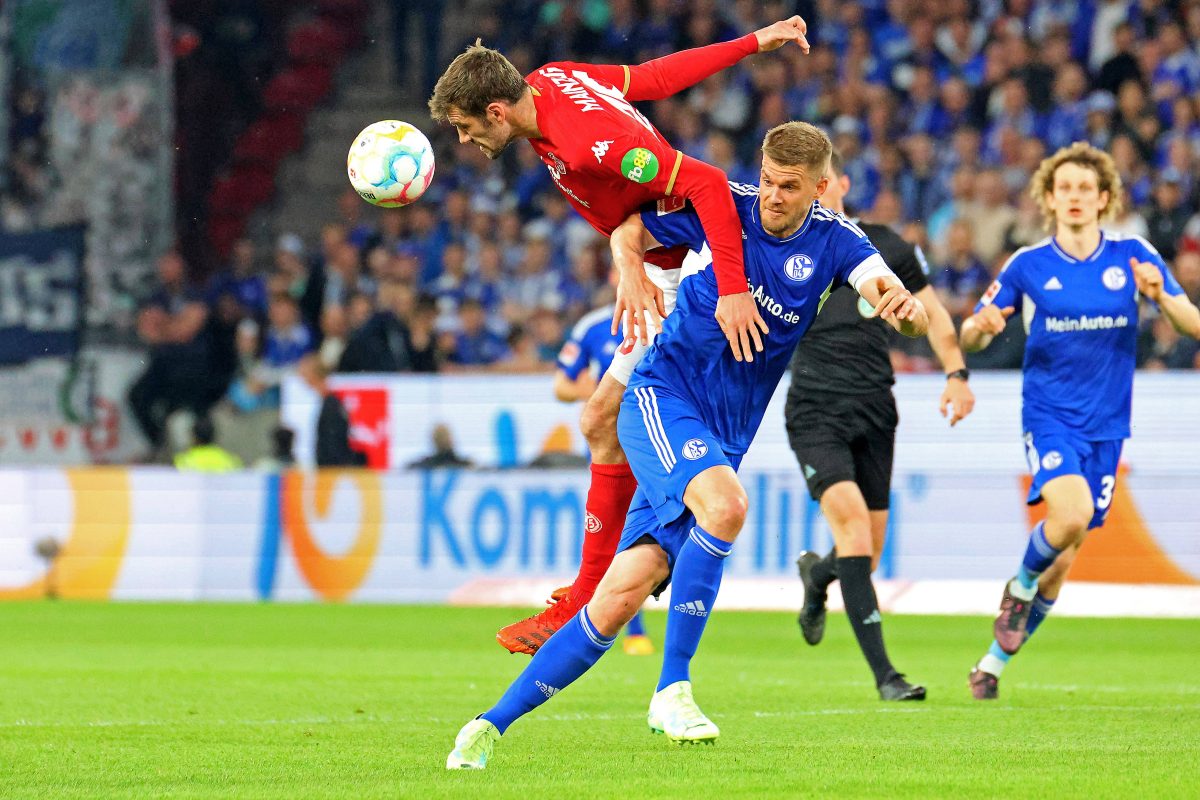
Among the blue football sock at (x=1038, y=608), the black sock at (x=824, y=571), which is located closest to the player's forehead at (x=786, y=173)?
the black sock at (x=824, y=571)

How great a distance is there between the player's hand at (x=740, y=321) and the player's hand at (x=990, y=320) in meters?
2.62

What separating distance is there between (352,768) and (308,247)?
16221 mm

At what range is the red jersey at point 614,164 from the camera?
6098 mm

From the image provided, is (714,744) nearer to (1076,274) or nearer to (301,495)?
(1076,274)

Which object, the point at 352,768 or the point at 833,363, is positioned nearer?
the point at 352,768

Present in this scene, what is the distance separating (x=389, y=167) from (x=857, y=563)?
9.61 feet

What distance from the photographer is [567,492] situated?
14438mm

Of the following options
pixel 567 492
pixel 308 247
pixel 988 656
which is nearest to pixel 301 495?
pixel 567 492

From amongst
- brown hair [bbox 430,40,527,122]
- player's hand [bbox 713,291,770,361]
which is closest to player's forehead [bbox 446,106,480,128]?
brown hair [bbox 430,40,527,122]

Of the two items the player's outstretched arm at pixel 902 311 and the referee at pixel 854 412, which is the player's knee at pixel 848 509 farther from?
the player's outstretched arm at pixel 902 311

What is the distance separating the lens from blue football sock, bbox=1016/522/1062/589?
27.0 feet

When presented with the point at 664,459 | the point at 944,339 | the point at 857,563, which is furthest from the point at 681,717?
the point at 944,339

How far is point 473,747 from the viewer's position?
555cm

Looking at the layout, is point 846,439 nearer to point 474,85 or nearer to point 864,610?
point 864,610
